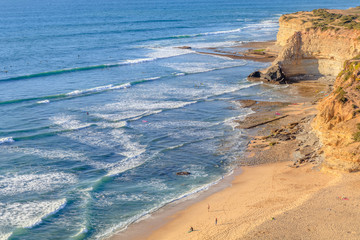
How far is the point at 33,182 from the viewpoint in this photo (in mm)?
24984

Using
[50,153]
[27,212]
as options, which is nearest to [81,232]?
[27,212]

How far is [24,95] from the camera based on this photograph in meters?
43.8

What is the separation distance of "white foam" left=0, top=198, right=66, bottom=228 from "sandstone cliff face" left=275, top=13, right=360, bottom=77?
3215 cm

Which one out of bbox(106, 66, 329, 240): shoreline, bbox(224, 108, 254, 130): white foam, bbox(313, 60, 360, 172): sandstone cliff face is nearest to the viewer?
bbox(106, 66, 329, 240): shoreline

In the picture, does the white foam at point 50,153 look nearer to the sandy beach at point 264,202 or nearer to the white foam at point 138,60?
the sandy beach at point 264,202

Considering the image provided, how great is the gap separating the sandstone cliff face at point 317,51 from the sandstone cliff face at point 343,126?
14.9 meters

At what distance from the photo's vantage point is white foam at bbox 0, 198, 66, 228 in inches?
823

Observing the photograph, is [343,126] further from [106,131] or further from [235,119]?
[106,131]

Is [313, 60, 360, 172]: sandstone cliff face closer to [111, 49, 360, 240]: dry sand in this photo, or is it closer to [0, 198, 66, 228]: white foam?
[111, 49, 360, 240]: dry sand

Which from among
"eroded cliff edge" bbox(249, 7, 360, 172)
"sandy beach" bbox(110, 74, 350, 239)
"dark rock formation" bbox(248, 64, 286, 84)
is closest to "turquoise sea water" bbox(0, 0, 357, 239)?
"sandy beach" bbox(110, 74, 350, 239)

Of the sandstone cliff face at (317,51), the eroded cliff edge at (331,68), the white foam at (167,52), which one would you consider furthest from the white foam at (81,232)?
the white foam at (167,52)

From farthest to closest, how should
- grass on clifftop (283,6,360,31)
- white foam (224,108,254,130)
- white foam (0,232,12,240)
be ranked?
1. grass on clifftop (283,6,360,31)
2. white foam (224,108,254,130)
3. white foam (0,232,12,240)

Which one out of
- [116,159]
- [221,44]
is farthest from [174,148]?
[221,44]

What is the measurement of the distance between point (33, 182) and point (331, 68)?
3331 centimetres
